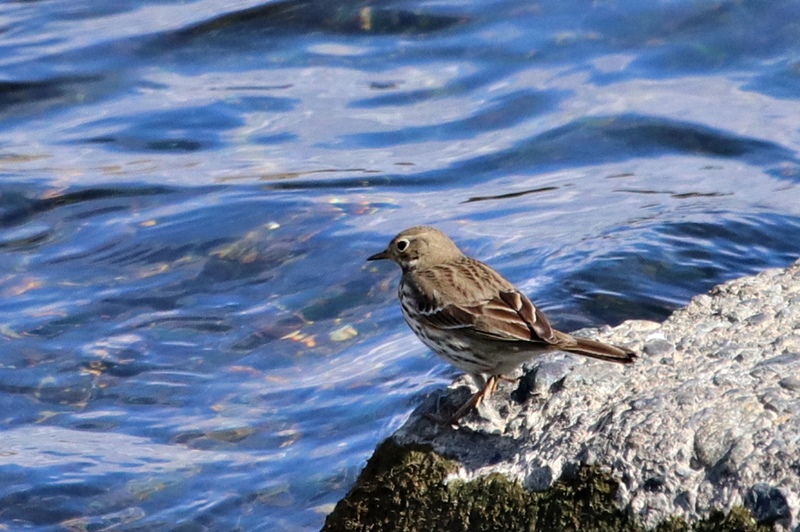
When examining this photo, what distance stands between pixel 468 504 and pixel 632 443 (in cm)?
78

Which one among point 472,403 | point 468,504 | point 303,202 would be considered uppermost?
point 472,403

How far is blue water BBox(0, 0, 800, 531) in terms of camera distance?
7562 millimetres

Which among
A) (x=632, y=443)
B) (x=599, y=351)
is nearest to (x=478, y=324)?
(x=599, y=351)

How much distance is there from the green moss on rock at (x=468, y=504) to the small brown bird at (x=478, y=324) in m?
0.34

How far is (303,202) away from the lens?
10984 mm

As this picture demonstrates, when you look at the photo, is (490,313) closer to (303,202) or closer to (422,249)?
(422,249)

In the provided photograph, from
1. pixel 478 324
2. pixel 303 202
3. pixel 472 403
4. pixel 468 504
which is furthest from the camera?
pixel 303 202

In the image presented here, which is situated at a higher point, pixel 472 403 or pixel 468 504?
pixel 472 403

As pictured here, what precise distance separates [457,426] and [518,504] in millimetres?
686

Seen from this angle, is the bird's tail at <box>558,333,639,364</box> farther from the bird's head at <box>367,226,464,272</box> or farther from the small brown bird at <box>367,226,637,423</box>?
the bird's head at <box>367,226,464,272</box>

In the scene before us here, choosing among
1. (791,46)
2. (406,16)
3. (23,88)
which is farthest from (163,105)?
(791,46)

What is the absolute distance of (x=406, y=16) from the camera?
14984 millimetres

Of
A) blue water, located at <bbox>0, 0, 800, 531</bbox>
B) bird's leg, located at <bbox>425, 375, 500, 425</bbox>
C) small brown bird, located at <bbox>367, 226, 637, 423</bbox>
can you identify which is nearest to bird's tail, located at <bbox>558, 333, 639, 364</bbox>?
small brown bird, located at <bbox>367, 226, 637, 423</bbox>

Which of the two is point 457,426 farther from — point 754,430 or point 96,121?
point 96,121
